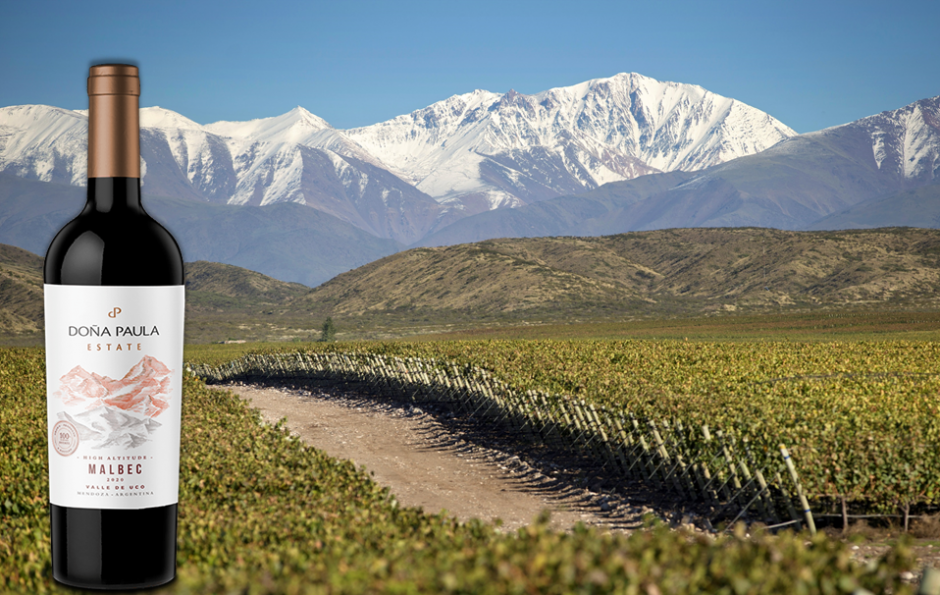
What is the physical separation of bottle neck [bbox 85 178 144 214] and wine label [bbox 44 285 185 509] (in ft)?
1.58

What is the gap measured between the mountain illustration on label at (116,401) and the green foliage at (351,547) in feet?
3.14

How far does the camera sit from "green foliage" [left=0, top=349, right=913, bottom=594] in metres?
3.99

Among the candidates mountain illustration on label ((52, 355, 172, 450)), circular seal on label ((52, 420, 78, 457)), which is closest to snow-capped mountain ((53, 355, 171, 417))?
mountain illustration on label ((52, 355, 172, 450))

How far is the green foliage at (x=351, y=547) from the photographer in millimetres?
3986

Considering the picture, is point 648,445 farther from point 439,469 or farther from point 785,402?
point 439,469

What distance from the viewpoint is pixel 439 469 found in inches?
949

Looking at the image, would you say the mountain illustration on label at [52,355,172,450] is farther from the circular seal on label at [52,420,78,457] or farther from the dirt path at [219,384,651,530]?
the dirt path at [219,384,651,530]

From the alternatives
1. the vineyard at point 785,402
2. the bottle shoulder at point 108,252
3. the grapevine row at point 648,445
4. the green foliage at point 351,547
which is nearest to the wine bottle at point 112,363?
the bottle shoulder at point 108,252

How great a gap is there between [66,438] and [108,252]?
46.9 inches

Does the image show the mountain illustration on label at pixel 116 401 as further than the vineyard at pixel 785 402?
No

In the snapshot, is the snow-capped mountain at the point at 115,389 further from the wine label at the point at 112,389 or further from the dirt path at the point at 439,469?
the dirt path at the point at 439,469

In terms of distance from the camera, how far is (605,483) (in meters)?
20.8

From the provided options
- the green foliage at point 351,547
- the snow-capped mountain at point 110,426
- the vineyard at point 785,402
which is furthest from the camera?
the vineyard at point 785,402

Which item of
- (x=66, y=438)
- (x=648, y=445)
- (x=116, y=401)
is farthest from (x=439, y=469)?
(x=116, y=401)
